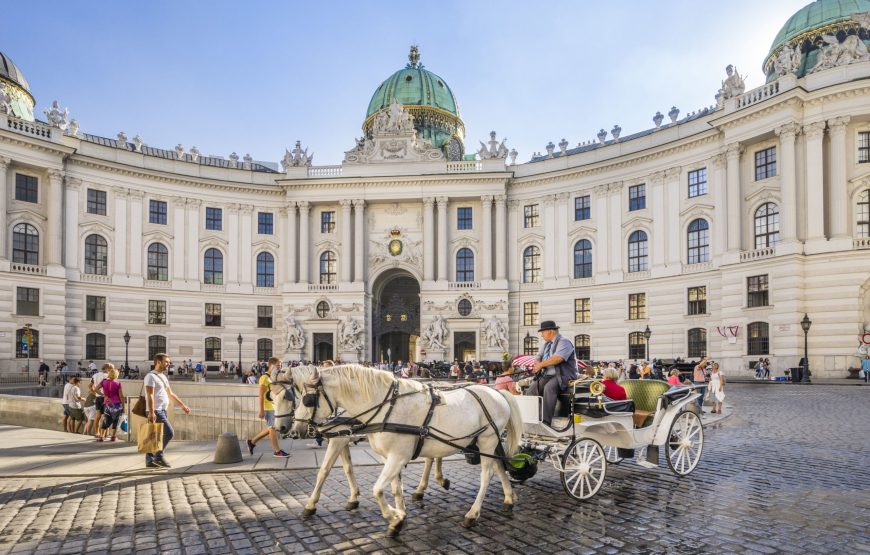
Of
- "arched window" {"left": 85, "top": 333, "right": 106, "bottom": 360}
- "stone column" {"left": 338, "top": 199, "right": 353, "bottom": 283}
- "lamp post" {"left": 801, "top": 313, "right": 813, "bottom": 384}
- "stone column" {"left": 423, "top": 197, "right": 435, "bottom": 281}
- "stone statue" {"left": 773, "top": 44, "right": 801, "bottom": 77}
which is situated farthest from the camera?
"stone column" {"left": 338, "top": 199, "right": 353, "bottom": 283}

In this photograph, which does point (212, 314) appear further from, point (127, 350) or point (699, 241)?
point (699, 241)

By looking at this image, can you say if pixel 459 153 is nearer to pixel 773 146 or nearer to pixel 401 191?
pixel 401 191

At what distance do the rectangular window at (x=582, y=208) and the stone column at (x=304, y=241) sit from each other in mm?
22600

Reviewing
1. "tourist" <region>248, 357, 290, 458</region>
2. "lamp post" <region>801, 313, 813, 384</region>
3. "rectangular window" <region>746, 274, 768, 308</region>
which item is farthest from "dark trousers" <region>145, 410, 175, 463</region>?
"rectangular window" <region>746, 274, 768, 308</region>

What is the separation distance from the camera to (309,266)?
53.1 m

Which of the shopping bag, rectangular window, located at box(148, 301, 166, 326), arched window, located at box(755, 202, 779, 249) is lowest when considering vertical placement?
the shopping bag

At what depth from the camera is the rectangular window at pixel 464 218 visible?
174 feet

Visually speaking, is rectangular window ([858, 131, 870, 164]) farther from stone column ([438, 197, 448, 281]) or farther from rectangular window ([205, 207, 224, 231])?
rectangular window ([205, 207, 224, 231])

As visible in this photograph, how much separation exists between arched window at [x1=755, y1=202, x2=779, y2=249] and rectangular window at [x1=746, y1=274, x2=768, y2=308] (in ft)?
7.38

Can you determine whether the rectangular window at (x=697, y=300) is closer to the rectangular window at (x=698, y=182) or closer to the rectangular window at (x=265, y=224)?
the rectangular window at (x=698, y=182)

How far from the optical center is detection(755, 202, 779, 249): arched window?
38.5 metres

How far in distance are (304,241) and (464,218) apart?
45.7 feet

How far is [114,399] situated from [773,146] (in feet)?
130

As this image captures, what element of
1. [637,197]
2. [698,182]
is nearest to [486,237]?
[637,197]
